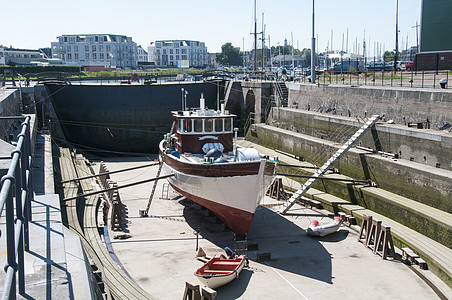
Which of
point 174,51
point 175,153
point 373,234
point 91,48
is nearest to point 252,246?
point 373,234

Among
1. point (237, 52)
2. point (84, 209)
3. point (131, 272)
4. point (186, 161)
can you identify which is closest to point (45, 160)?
point (84, 209)

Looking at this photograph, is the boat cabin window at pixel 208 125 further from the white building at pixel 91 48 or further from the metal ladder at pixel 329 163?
the white building at pixel 91 48

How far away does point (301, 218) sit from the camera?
19859 mm

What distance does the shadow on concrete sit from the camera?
48.0 feet

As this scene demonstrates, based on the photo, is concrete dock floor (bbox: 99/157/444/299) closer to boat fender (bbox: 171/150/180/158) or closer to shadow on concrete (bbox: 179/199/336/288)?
shadow on concrete (bbox: 179/199/336/288)

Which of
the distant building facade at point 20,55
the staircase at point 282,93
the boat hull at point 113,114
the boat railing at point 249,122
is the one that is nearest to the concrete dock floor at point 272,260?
the staircase at point 282,93

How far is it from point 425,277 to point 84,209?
42.5 feet

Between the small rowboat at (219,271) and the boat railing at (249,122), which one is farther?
the boat railing at (249,122)

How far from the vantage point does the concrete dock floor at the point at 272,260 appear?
13289mm

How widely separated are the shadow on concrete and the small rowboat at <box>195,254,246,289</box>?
38cm

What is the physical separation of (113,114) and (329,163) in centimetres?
1978

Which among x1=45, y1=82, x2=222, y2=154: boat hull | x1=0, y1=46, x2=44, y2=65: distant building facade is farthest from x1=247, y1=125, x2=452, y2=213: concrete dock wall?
x1=0, y1=46, x2=44, y2=65: distant building facade

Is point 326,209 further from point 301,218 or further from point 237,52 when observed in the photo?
point 237,52

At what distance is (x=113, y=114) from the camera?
35.7 meters
